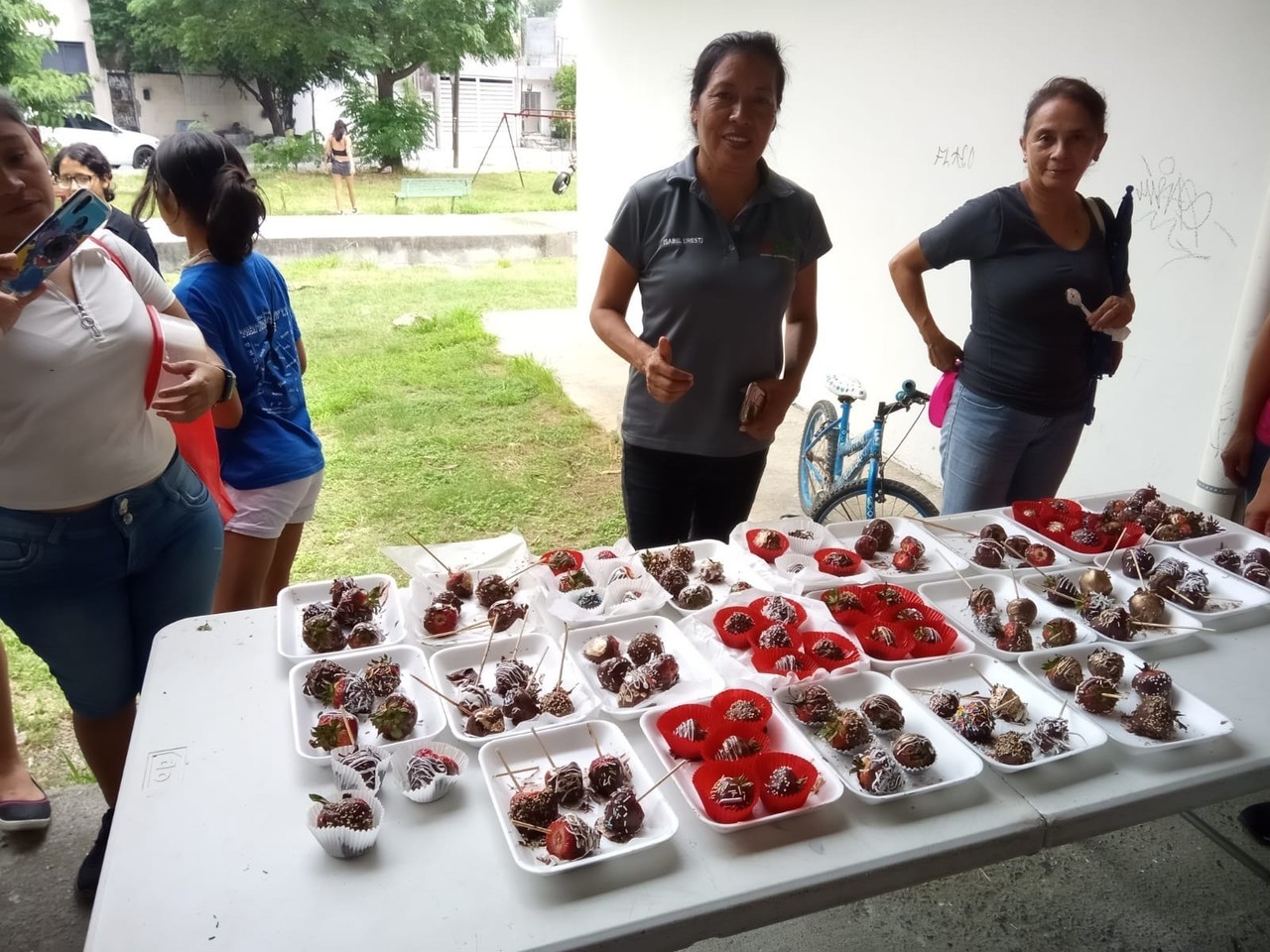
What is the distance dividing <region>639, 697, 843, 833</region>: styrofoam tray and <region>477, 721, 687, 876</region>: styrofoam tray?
4 cm

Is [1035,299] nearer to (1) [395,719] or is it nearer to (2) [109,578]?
(1) [395,719]

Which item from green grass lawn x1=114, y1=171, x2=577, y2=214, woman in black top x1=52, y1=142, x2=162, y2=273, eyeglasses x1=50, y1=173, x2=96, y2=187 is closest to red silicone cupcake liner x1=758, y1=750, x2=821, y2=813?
woman in black top x1=52, y1=142, x2=162, y2=273

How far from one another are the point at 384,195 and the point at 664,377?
47.4ft

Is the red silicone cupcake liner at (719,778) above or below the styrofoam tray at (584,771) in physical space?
above

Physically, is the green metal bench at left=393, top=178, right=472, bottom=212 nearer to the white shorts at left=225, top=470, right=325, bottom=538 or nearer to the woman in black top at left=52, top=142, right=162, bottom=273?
the woman in black top at left=52, top=142, right=162, bottom=273

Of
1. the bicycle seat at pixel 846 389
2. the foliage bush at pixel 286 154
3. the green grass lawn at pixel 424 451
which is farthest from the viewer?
the foliage bush at pixel 286 154

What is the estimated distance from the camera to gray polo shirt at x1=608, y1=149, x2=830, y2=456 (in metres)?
2.08

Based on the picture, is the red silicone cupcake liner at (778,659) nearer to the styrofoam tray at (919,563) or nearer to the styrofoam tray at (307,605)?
the styrofoam tray at (919,563)

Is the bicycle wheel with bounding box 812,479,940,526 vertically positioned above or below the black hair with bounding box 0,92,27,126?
below

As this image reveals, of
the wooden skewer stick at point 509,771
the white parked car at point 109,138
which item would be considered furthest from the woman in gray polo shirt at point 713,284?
the white parked car at point 109,138

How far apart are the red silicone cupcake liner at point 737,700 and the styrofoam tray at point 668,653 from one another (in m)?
0.07

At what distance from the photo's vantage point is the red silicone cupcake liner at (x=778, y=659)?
1.54 meters

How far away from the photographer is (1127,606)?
6.12 ft

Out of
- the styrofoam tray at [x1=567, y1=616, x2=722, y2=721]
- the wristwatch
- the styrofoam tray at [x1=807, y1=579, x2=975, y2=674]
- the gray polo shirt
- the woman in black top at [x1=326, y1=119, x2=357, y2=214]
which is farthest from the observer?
the woman in black top at [x1=326, y1=119, x2=357, y2=214]
